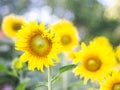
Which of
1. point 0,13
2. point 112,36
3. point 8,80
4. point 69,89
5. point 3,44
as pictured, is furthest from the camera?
point 112,36

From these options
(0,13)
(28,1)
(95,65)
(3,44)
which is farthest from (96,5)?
(95,65)

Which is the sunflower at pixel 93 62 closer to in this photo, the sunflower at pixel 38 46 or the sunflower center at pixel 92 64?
the sunflower center at pixel 92 64

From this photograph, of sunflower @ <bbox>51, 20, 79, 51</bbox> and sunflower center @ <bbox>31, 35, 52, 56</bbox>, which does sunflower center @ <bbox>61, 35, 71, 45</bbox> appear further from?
sunflower center @ <bbox>31, 35, 52, 56</bbox>

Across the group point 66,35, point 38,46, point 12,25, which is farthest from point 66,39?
point 38,46

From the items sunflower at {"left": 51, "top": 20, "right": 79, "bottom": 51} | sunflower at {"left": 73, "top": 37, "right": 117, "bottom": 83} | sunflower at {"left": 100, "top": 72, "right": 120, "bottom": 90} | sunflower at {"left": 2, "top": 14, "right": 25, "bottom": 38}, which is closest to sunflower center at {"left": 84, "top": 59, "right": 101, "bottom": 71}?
sunflower at {"left": 73, "top": 37, "right": 117, "bottom": 83}

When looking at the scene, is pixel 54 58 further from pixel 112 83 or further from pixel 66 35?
pixel 66 35

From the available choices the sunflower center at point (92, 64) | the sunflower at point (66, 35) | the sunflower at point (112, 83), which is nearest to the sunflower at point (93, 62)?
the sunflower center at point (92, 64)

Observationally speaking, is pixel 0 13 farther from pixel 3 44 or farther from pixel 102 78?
pixel 102 78

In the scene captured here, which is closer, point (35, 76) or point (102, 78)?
point (102, 78)
